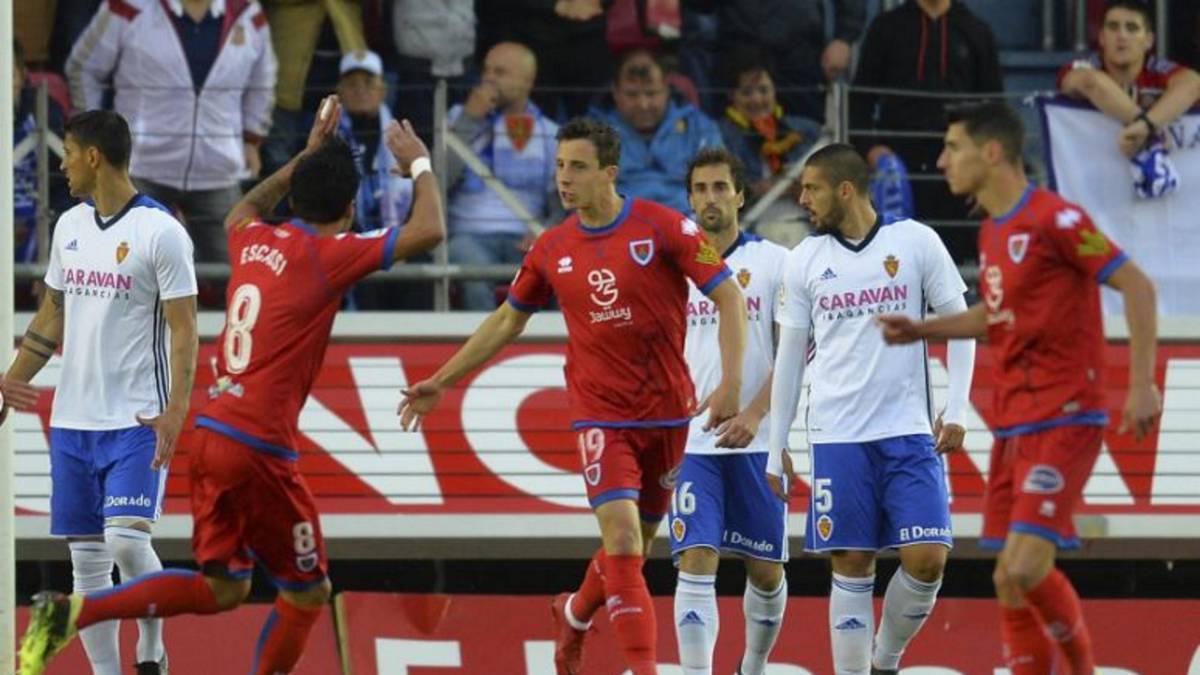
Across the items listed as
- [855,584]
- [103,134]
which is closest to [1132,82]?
[855,584]

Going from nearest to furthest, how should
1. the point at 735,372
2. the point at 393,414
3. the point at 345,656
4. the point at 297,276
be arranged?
the point at 297,276, the point at 735,372, the point at 345,656, the point at 393,414

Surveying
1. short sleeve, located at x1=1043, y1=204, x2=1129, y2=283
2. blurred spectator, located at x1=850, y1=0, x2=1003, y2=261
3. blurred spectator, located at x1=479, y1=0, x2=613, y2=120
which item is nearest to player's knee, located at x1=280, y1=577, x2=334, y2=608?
short sleeve, located at x1=1043, y1=204, x2=1129, y2=283

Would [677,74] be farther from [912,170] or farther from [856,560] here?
[856,560]

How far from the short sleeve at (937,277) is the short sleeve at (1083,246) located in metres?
1.91

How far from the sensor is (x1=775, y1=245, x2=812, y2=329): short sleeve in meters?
10.6

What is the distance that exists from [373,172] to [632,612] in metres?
4.33

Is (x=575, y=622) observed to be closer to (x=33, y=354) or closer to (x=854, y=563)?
(x=854, y=563)

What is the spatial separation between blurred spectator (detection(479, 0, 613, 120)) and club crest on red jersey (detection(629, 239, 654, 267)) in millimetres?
4163

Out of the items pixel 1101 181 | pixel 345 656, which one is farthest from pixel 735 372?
pixel 1101 181

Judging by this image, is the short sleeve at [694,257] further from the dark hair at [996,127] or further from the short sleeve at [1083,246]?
the short sleeve at [1083,246]

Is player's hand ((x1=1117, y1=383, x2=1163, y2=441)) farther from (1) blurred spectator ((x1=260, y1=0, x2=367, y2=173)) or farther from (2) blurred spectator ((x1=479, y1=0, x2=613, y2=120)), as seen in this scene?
(1) blurred spectator ((x1=260, y1=0, x2=367, y2=173))

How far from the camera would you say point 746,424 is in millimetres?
10531

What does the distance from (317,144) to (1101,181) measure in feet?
18.0

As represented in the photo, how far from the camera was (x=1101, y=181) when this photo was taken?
44.1 feet
